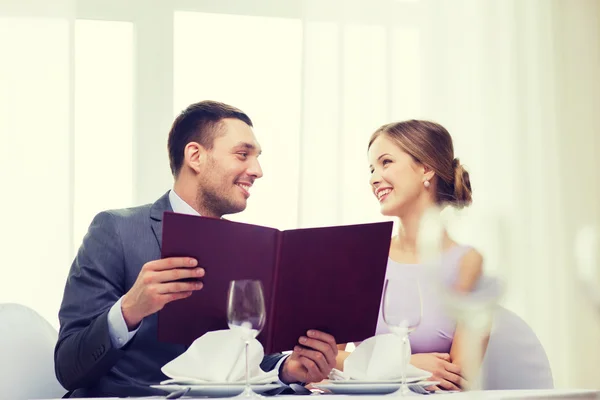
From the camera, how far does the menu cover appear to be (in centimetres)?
134

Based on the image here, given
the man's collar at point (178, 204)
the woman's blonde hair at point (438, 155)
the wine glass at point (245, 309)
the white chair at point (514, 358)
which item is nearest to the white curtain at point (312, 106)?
the woman's blonde hair at point (438, 155)

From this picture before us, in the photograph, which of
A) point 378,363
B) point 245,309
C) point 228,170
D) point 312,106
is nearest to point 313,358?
point 378,363

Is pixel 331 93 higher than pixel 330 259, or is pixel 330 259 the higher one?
pixel 331 93

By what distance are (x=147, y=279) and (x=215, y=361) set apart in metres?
0.19

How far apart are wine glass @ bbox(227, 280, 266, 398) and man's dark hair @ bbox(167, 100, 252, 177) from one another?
1003mm

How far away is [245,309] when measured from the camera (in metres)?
1.18

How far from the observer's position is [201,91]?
3.33 metres

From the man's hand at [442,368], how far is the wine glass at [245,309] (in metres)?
Result: 0.88

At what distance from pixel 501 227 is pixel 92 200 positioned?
2056mm

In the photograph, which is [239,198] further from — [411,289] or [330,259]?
[411,289]

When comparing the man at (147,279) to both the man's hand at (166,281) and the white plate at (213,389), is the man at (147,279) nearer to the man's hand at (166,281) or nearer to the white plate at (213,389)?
the man's hand at (166,281)

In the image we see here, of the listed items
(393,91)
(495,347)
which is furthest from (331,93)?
(495,347)

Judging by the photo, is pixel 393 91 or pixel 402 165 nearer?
pixel 402 165

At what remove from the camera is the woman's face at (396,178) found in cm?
254
